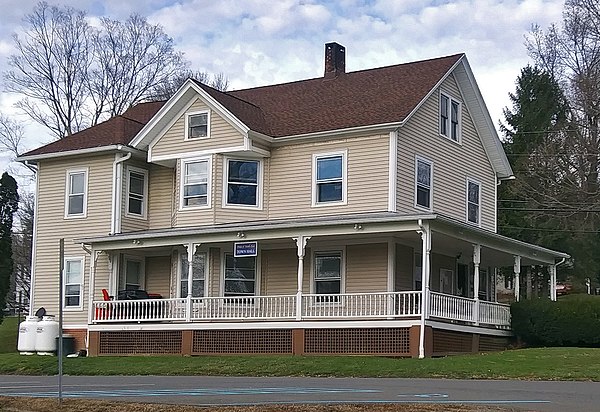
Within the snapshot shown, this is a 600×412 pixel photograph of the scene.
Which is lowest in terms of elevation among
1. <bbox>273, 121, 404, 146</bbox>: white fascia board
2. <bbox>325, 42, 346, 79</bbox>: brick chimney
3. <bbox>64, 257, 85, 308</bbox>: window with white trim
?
<bbox>64, 257, 85, 308</bbox>: window with white trim

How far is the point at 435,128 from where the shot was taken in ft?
106

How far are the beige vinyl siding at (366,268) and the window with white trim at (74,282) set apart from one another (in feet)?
32.1

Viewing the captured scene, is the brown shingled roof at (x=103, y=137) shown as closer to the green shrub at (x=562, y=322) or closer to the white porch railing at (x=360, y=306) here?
the white porch railing at (x=360, y=306)

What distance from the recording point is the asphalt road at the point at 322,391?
1537 centimetres

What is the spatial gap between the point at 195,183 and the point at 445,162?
8.27 m

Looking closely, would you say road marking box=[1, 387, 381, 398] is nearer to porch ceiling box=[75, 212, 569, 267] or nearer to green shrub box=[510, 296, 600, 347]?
porch ceiling box=[75, 212, 569, 267]

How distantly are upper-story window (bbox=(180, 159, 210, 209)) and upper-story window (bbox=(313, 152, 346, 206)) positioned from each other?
3.49 meters

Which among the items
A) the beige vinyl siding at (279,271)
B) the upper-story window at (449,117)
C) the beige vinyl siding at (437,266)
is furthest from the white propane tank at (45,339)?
the upper-story window at (449,117)

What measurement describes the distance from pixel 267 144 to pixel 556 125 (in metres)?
23.8

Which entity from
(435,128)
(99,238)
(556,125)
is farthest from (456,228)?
(556,125)

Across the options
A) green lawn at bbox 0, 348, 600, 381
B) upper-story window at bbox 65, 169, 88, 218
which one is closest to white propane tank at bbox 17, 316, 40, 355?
upper-story window at bbox 65, 169, 88, 218

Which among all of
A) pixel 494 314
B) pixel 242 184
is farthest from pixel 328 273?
pixel 494 314

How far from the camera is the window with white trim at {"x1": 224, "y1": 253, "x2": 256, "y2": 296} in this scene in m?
31.6

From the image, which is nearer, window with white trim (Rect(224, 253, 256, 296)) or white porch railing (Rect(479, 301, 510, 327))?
white porch railing (Rect(479, 301, 510, 327))
